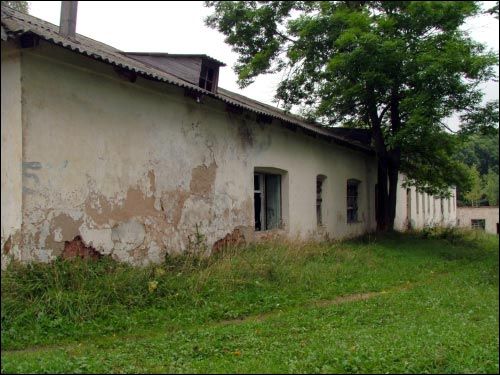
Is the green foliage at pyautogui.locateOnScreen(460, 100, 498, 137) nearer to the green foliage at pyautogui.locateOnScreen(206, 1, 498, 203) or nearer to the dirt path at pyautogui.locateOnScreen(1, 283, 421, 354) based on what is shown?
the green foliage at pyautogui.locateOnScreen(206, 1, 498, 203)

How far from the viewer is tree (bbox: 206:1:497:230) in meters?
9.73

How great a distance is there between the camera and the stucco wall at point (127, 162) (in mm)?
7000

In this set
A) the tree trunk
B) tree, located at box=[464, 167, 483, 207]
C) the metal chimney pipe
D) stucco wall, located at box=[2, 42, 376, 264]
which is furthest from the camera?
the tree trunk

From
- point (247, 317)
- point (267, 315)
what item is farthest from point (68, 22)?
point (267, 315)

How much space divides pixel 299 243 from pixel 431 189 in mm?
8371

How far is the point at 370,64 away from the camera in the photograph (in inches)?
426

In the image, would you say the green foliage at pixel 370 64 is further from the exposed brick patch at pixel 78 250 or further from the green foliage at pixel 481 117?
the exposed brick patch at pixel 78 250

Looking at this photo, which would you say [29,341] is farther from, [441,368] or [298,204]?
[298,204]

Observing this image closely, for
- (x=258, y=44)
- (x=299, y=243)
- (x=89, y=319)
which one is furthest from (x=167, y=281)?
(x=258, y=44)

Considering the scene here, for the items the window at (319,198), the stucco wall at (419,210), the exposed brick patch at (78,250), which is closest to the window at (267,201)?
the window at (319,198)

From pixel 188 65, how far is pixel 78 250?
15.4 ft

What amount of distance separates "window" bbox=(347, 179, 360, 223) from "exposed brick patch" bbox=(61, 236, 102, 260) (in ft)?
35.9

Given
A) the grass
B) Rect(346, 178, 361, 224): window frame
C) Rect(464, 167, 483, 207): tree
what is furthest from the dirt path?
Rect(346, 178, 361, 224): window frame

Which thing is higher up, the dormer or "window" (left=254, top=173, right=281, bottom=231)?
the dormer
